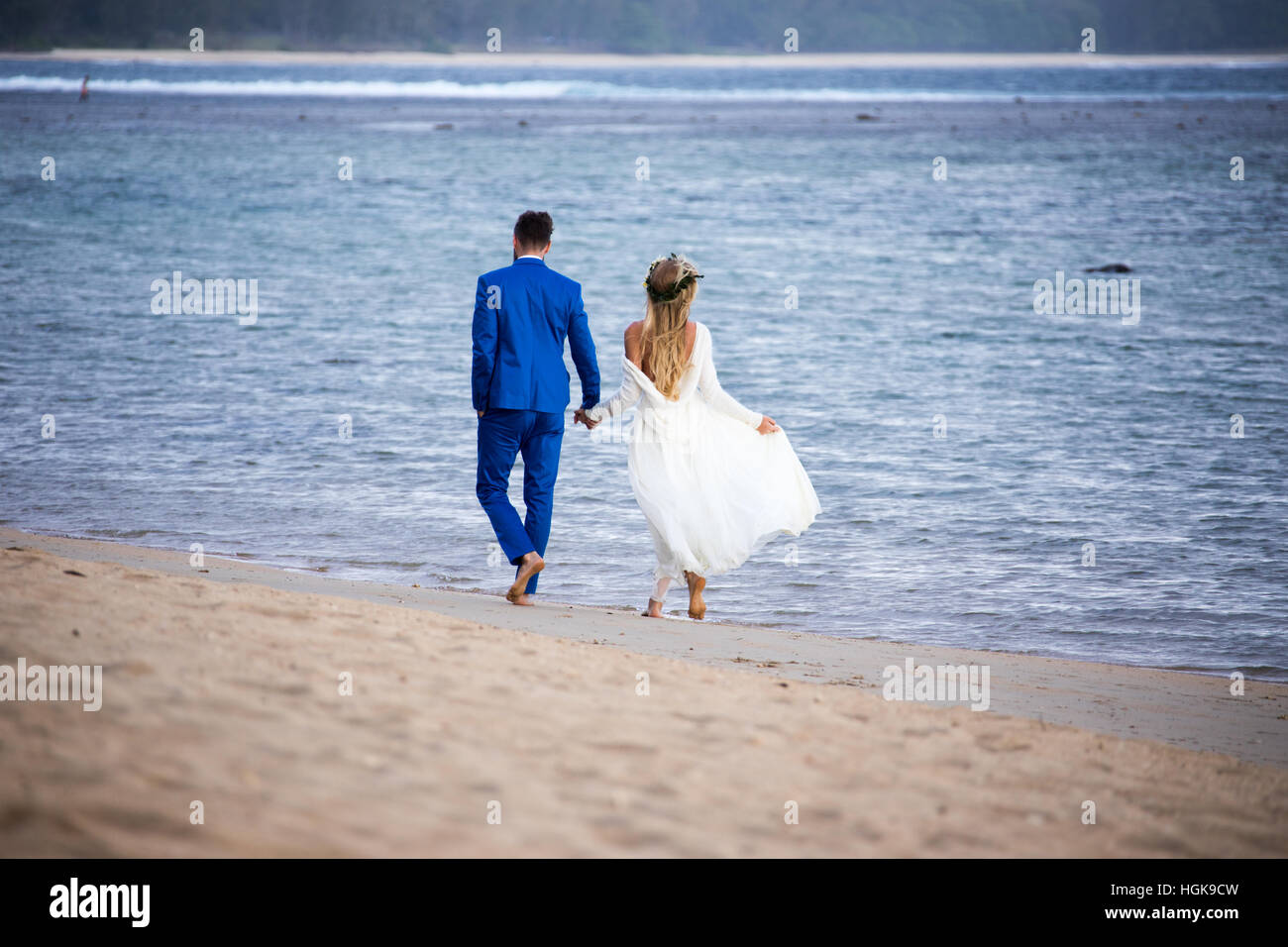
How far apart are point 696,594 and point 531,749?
3.17m

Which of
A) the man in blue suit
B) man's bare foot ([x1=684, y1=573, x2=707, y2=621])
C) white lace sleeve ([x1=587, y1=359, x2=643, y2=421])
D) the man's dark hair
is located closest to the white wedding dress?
white lace sleeve ([x1=587, y1=359, x2=643, y2=421])

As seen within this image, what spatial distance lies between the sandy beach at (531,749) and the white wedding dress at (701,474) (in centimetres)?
85

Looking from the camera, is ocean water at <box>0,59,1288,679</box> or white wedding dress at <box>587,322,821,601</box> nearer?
white wedding dress at <box>587,322,821,601</box>

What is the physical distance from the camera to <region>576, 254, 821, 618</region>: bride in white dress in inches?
259

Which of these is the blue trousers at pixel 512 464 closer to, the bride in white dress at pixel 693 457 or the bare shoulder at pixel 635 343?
the bride in white dress at pixel 693 457

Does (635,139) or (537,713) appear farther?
(635,139)

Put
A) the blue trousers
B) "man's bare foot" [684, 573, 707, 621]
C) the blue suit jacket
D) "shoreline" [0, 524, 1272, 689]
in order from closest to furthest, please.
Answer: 1. the blue suit jacket
2. the blue trousers
3. "shoreline" [0, 524, 1272, 689]
4. "man's bare foot" [684, 573, 707, 621]

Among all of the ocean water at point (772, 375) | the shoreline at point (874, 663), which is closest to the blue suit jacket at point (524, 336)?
the shoreline at point (874, 663)

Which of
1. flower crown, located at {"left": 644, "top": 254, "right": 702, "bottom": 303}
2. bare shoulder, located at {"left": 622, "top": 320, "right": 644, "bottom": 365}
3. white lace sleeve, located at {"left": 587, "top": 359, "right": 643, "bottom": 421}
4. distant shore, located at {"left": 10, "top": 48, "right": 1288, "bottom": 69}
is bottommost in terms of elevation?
white lace sleeve, located at {"left": 587, "top": 359, "right": 643, "bottom": 421}

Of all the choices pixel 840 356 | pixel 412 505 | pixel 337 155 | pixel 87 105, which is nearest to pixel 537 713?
pixel 412 505

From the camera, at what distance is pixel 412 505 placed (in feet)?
32.0

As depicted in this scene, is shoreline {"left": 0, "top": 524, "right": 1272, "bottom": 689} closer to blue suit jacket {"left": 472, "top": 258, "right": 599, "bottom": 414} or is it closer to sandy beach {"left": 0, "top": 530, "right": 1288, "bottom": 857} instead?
sandy beach {"left": 0, "top": 530, "right": 1288, "bottom": 857}
